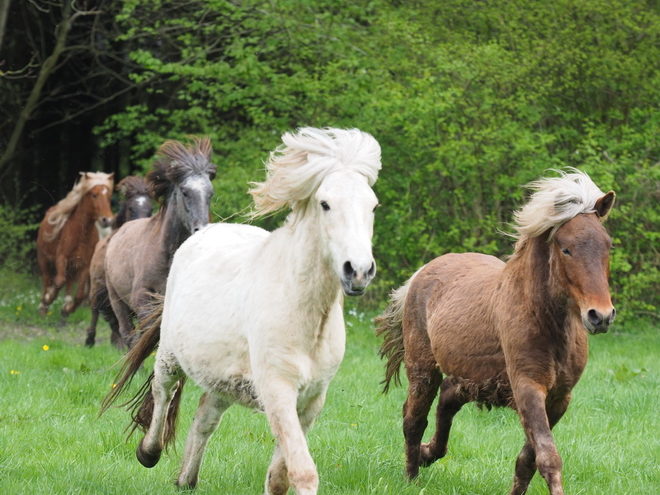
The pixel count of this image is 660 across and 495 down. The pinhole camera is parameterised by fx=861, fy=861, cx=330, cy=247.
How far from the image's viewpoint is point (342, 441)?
5.86m

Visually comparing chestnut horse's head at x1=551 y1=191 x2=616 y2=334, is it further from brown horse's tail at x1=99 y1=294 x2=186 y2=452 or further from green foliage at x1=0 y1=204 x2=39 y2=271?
green foliage at x1=0 y1=204 x2=39 y2=271

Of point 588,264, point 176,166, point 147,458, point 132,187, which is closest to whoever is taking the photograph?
point 588,264

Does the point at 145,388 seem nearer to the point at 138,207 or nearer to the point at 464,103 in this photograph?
the point at 138,207

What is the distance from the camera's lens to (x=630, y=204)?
11.3 metres

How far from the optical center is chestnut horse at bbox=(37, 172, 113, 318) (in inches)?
523

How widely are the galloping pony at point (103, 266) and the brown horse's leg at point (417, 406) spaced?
5180mm

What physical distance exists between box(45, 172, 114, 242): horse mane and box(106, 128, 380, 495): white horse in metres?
8.99

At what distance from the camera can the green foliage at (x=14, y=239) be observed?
1538cm

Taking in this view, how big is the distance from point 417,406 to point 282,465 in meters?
1.44

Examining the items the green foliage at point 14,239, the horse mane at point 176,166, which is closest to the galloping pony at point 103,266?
the horse mane at point 176,166

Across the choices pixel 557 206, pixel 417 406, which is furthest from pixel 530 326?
pixel 417 406

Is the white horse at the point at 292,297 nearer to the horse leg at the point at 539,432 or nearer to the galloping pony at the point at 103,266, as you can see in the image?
the horse leg at the point at 539,432

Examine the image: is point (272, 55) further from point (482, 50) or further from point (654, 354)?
point (654, 354)

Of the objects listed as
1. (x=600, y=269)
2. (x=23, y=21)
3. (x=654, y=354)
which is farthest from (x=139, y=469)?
(x=23, y=21)
